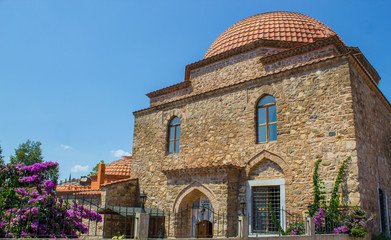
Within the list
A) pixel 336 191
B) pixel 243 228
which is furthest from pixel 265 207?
pixel 243 228

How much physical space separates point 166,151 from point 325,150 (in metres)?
5.89

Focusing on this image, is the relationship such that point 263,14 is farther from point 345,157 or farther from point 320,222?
point 320,222

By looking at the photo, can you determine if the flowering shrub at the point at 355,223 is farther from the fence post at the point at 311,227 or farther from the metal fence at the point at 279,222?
the metal fence at the point at 279,222

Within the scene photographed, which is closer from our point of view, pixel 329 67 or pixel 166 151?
pixel 329 67

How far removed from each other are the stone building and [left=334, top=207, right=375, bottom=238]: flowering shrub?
245 millimetres

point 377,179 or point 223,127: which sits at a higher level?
point 223,127

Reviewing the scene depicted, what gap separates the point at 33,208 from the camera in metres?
5.58

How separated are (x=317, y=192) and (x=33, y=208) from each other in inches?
246

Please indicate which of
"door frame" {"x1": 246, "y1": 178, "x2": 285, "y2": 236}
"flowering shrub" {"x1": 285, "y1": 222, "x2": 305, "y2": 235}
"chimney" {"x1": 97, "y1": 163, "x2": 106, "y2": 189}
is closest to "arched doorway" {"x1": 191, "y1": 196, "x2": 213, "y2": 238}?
"door frame" {"x1": 246, "y1": 178, "x2": 285, "y2": 236}

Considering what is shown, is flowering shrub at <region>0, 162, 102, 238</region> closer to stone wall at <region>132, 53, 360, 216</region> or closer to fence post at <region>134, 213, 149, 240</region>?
fence post at <region>134, 213, 149, 240</region>

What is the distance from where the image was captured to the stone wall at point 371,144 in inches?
318

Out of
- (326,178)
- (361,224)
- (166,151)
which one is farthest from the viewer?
(166,151)

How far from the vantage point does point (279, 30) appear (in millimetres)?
12992

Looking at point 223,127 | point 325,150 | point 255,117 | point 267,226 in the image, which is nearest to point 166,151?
point 223,127
